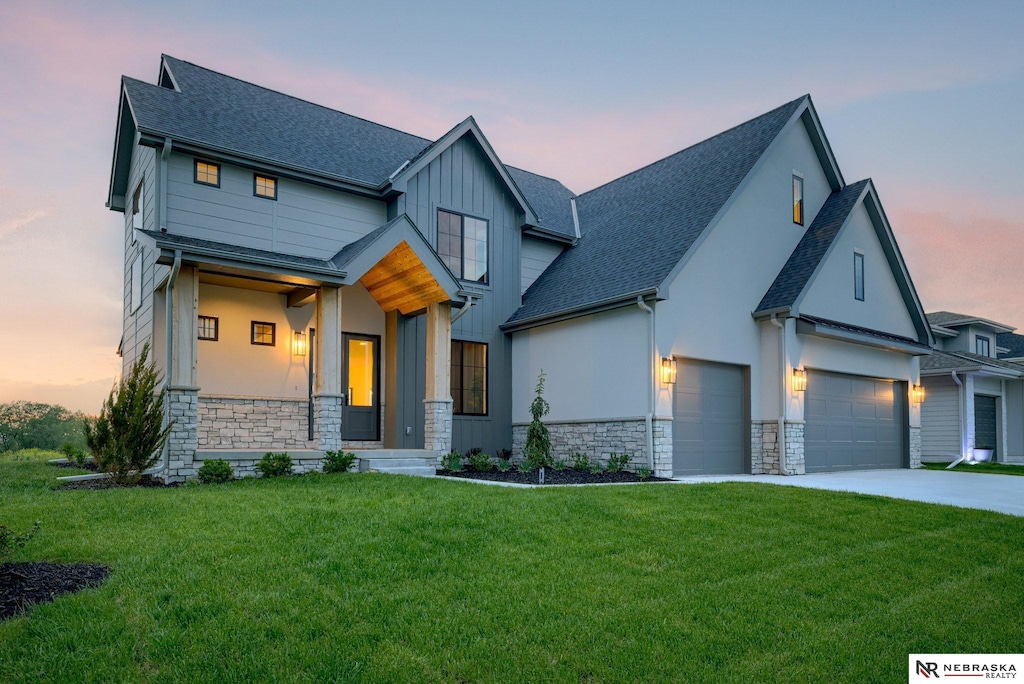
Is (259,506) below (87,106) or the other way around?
below

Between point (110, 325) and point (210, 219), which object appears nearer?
point (210, 219)

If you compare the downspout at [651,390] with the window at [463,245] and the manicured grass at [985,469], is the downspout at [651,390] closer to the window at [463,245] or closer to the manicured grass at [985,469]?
the window at [463,245]

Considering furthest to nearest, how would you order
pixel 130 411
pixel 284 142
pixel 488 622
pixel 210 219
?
pixel 284 142, pixel 210 219, pixel 130 411, pixel 488 622

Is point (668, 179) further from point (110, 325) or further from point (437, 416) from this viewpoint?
point (110, 325)

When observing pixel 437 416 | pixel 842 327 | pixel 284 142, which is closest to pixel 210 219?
pixel 284 142

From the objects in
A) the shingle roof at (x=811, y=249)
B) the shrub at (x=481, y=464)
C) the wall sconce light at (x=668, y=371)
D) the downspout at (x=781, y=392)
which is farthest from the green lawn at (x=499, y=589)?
the shingle roof at (x=811, y=249)

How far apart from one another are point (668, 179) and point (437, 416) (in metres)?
8.56

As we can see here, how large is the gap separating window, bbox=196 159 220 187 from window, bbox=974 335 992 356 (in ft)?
90.7

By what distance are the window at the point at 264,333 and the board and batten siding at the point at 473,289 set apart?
2487 mm

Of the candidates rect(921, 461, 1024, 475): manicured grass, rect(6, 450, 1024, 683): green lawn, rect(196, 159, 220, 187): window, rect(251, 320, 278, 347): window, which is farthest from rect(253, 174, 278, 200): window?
rect(921, 461, 1024, 475): manicured grass

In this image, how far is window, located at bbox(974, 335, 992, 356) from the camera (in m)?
26.6

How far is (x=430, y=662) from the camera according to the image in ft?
12.9

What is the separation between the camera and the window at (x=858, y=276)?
16.3m

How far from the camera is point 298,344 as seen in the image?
1314 cm
